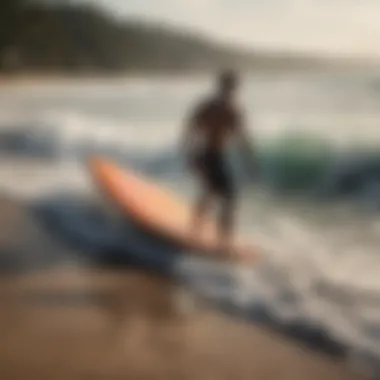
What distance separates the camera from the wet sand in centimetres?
104

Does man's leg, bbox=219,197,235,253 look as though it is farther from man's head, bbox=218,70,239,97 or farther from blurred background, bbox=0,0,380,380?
man's head, bbox=218,70,239,97

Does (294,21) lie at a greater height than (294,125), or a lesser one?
greater

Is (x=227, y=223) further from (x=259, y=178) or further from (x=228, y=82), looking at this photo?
(x=228, y=82)

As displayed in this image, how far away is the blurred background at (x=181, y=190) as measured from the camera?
1038mm

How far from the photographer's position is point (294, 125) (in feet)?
3.47

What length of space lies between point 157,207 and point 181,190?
39 mm

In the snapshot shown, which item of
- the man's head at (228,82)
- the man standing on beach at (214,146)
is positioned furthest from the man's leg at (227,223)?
the man's head at (228,82)

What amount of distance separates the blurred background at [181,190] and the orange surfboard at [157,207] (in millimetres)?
14

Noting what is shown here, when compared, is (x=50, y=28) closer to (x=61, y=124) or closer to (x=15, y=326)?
(x=61, y=124)

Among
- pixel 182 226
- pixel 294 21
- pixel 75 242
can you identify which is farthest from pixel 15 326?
pixel 294 21

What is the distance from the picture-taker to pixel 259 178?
106 centimetres

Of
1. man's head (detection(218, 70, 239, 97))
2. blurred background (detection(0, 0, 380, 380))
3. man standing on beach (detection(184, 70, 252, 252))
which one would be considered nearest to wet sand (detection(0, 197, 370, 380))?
blurred background (detection(0, 0, 380, 380))

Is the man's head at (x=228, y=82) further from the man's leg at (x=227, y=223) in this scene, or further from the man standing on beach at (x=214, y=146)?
the man's leg at (x=227, y=223)

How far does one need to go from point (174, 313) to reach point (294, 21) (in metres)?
0.42
